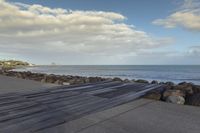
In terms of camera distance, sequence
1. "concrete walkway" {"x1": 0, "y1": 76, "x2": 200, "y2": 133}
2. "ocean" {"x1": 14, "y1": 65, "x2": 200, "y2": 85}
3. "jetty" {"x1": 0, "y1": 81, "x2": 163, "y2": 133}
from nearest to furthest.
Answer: "concrete walkway" {"x1": 0, "y1": 76, "x2": 200, "y2": 133}, "jetty" {"x1": 0, "y1": 81, "x2": 163, "y2": 133}, "ocean" {"x1": 14, "y1": 65, "x2": 200, "y2": 85}

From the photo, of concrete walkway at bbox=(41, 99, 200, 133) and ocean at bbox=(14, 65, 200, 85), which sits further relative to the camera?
ocean at bbox=(14, 65, 200, 85)

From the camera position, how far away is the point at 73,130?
3480 millimetres

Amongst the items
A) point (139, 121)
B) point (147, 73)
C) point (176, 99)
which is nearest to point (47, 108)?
point (139, 121)

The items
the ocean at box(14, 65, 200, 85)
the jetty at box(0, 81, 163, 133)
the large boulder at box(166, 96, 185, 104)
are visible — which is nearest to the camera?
the jetty at box(0, 81, 163, 133)

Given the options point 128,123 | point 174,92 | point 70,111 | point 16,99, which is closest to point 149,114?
point 128,123

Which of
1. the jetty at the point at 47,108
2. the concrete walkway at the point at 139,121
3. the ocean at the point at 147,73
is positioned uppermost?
the jetty at the point at 47,108

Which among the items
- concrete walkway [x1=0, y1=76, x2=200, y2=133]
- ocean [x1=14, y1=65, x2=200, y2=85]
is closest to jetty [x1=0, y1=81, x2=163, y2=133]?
concrete walkway [x1=0, y1=76, x2=200, y2=133]

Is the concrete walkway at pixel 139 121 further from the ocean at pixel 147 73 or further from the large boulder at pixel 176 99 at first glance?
the ocean at pixel 147 73

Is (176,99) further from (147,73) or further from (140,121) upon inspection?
(147,73)

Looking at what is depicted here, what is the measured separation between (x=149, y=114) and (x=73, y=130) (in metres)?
1.67

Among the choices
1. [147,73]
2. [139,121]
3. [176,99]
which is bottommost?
[147,73]

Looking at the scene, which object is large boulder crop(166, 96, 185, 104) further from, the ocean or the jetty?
the ocean

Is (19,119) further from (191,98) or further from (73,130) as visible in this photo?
(191,98)

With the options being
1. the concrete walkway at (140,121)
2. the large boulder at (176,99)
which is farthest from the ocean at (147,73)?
the concrete walkway at (140,121)
